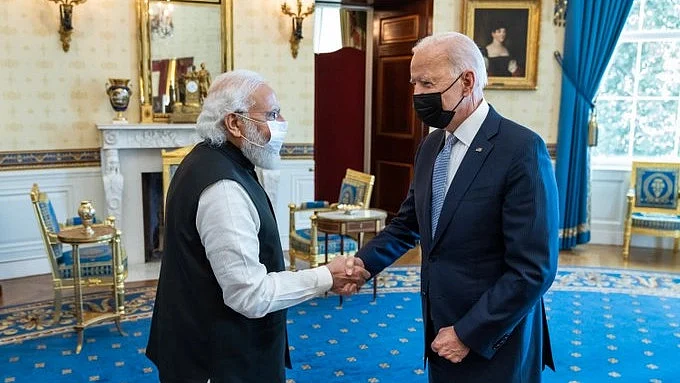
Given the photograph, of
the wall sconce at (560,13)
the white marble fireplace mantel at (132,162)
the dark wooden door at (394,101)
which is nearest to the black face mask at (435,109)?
the white marble fireplace mantel at (132,162)

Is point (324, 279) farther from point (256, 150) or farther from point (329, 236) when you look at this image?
point (329, 236)

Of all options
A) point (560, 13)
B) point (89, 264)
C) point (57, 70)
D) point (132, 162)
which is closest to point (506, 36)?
point (560, 13)

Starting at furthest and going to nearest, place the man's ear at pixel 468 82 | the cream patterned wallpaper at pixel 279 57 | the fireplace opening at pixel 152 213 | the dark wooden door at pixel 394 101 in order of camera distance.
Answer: the dark wooden door at pixel 394 101, the cream patterned wallpaper at pixel 279 57, the fireplace opening at pixel 152 213, the man's ear at pixel 468 82

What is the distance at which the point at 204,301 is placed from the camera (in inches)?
66.3

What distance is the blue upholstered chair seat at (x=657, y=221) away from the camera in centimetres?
574

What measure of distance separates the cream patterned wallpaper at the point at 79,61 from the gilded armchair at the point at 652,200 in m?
3.50

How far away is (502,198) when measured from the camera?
1.61m

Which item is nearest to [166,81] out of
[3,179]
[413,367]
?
[3,179]

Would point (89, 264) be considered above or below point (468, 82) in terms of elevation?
below

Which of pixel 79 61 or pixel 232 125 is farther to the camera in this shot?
pixel 79 61

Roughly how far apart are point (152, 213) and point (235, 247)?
4.27 meters

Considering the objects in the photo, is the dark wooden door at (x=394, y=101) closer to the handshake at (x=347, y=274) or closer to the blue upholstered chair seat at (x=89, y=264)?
the blue upholstered chair seat at (x=89, y=264)

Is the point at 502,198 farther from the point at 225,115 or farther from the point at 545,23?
the point at 545,23

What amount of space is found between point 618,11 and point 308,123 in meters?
3.22
